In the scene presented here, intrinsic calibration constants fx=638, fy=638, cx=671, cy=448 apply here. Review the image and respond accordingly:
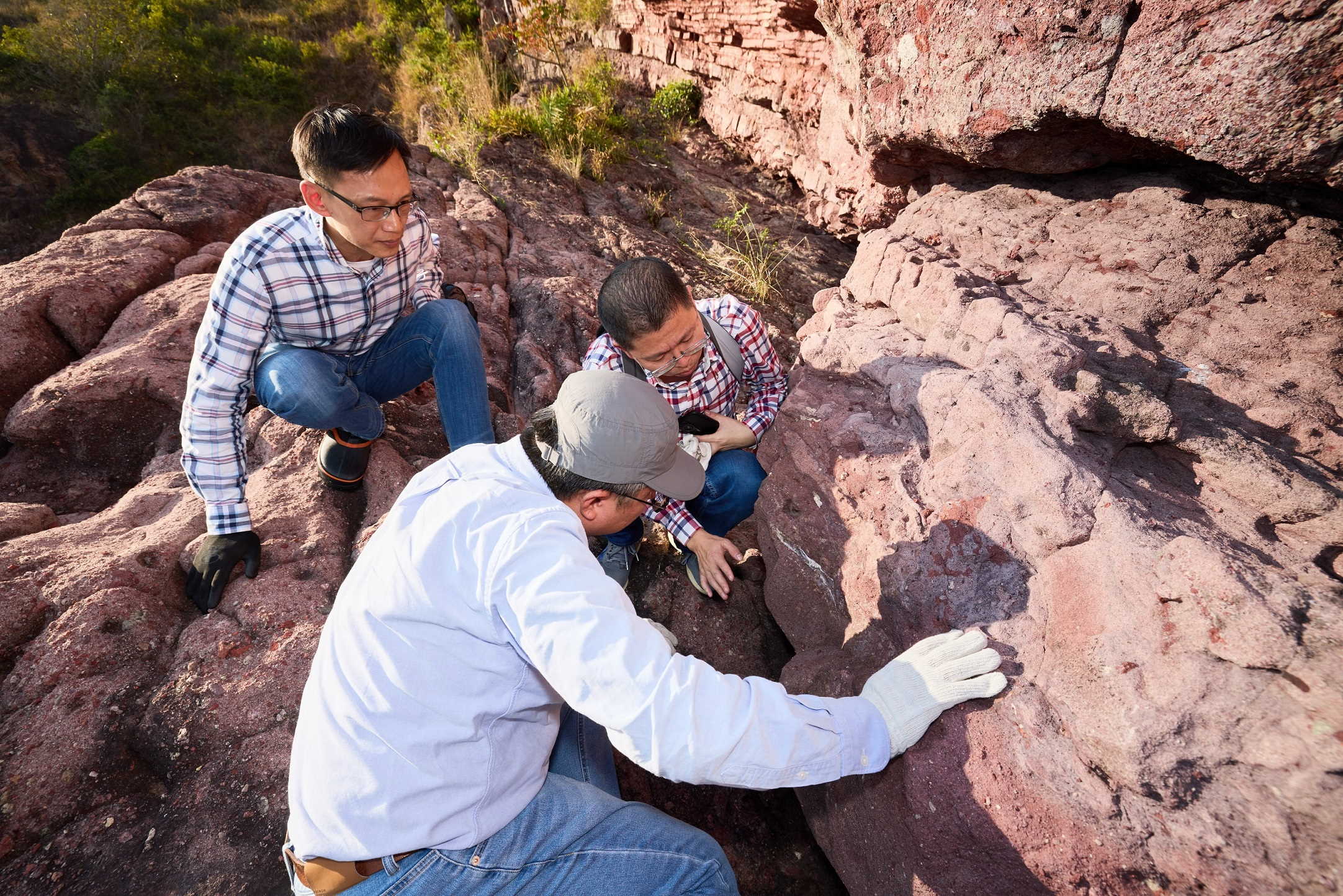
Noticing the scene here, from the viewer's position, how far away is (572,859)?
1.54 meters

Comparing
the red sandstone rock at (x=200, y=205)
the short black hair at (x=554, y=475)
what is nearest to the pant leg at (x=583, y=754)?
→ the short black hair at (x=554, y=475)

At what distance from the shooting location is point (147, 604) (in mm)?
2270

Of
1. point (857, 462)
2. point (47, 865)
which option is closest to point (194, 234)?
point (47, 865)

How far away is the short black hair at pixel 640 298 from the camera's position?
221 centimetres

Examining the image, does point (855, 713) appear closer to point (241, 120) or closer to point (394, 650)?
point (394, 650)

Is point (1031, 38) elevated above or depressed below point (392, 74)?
above

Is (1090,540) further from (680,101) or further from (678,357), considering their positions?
(680,101)

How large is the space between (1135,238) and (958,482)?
1426 millimetres

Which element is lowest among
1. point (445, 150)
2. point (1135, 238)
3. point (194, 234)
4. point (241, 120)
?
Answer: point (241, 120)

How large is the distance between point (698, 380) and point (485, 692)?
5.16ft

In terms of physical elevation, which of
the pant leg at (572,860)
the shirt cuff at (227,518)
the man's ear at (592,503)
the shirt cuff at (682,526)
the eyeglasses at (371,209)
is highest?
the eyeglasses at (371,209)

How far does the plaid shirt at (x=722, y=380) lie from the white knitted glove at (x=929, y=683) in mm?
1113

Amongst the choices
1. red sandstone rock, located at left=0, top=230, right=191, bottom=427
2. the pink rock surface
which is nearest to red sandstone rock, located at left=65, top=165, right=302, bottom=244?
red sandstone rock, located at left=0, top=230, right=191, bottom=427

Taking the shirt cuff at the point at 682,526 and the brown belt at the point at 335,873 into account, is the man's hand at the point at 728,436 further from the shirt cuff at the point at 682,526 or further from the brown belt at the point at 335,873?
the brown belt at the point at 335,873
